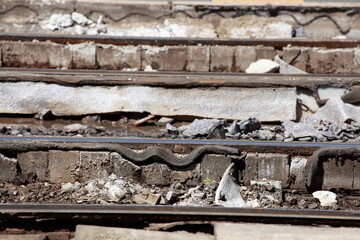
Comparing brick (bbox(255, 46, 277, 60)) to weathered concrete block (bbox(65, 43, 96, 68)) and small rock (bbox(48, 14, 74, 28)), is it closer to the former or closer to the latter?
weathered concrete block (bbox(65, 43, 96, 68))

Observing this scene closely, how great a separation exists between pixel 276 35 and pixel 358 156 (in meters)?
6.20

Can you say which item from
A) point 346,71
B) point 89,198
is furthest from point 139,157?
point 346,71

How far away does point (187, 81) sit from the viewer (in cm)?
892

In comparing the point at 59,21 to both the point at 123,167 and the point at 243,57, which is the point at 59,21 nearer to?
the point at 243,57

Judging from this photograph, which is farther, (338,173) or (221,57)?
(221,57)

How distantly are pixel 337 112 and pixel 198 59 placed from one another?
2906 mm

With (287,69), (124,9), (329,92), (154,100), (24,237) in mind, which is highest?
(124,9)

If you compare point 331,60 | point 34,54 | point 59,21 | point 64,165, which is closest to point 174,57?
point 34,54

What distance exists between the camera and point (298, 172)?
686cm

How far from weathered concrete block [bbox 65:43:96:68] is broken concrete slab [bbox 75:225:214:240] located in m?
5.57

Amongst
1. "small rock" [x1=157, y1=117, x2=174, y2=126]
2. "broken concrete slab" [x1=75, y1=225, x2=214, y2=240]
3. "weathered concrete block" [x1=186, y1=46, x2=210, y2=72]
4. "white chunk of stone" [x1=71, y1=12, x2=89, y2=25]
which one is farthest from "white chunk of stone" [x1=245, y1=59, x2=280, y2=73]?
"broken concrete slab" [x1=75, y1=225, x2=214, y2=240]

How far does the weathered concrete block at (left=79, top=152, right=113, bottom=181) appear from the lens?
22.2ft

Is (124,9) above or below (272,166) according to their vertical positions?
above

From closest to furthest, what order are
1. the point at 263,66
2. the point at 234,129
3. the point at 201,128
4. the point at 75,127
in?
the point at 201,128 < the point at 234,129 < the point at 75,127 < the point at 263,66
